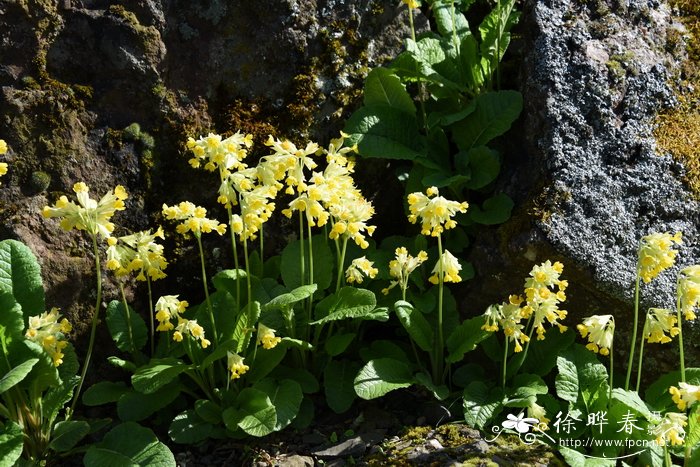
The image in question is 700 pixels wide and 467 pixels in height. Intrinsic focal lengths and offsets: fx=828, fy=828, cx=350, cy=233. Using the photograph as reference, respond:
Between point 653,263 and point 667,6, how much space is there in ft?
7.27

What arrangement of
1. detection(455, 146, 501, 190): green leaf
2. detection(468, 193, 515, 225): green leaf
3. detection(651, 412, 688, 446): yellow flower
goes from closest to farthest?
detection(651, 412, 688, 446): yellow flower < detection(468, 193, 515, 225): green leaf < detection(455, 146, 501, 190): green leaf

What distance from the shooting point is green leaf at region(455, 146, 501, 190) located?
4.57 m

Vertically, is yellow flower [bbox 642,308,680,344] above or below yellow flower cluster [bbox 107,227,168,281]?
below

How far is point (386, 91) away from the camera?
4.81 meters

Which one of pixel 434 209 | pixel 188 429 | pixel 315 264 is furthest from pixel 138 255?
pixel 434 209

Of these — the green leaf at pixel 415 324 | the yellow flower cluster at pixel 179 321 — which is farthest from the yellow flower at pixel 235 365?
the green leaf at pixel 415 324

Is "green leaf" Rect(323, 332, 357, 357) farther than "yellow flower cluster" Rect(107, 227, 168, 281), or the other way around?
"green leaf" Rect(323, 332, 357, 357)

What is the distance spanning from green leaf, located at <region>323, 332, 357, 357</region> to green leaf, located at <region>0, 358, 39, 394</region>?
1.37 metres

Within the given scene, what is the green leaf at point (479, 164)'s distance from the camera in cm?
457

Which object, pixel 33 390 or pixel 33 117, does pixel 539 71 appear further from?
pixel 33 390

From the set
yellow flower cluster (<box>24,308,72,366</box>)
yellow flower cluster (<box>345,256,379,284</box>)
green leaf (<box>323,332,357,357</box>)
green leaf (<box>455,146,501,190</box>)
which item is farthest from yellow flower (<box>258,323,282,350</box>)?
green leaf (<box>455,146,501,190</box>)

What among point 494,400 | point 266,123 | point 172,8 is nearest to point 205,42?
point 172,8

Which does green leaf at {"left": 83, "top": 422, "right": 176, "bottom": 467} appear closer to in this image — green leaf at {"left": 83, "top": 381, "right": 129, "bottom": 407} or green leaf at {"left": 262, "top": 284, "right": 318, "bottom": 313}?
green leaf at {"left": 83, "top": 381, "right": 129, "bottom": 407}

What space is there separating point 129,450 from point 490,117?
262 cm
